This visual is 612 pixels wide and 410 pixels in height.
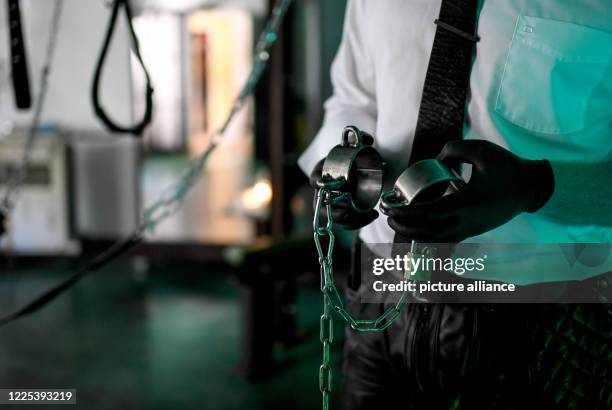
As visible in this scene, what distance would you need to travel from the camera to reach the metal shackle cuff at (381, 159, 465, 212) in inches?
23.9

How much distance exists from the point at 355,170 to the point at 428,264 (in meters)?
0.15

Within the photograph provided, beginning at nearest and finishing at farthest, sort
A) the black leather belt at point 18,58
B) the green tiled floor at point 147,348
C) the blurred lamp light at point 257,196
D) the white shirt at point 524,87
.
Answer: the white shirt at point 524,87, the black leather belt at point 18,58, the green tiled floor at point 147,348, the blurred lamp light at point 257,196

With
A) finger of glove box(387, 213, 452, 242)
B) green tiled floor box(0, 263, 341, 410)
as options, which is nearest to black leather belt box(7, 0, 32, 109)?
finger of glove box(387, 213, 452, 242)

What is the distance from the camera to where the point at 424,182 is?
604 millimetres

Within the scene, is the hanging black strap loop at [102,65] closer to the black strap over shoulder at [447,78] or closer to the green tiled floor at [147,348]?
the black strap over shoulder at [447,78]

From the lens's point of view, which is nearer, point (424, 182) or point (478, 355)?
point (424, 182)

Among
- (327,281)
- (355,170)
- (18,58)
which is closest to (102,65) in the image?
(18,58)

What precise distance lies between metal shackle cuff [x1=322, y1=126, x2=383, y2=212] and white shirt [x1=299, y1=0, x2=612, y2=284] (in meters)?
0.09

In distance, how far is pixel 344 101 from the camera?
0.95 metres

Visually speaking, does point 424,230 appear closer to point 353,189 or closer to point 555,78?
point 353,189

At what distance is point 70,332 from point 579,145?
260cm

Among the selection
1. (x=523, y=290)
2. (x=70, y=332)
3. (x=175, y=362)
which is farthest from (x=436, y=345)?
(x=70, y=332)

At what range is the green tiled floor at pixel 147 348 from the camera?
7.17 ft

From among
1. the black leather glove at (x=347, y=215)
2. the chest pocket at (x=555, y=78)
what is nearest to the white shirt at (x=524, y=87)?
the chest pocket at (x=555, y=78)
